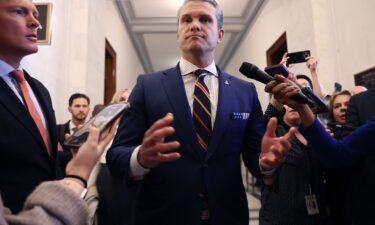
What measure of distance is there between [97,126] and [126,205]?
1.38m

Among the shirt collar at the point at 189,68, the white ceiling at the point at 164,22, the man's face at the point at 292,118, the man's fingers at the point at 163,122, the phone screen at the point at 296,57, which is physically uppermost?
the white ceiling at the point at 164,22

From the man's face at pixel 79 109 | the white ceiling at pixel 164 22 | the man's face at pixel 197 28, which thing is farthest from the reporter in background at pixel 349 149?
the white ceiling at pixel 164 22

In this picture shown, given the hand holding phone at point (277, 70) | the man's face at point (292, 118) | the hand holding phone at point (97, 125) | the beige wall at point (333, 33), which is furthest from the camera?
the beige wall at point (333, 33)

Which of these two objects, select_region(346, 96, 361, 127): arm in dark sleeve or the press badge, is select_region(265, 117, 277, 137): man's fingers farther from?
select_region(346, 96, 361, 127): arm in dark sleeve

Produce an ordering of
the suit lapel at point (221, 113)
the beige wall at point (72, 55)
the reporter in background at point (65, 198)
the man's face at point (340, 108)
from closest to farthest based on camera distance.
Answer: the reporter in background at point (65, 198), the suit lapel at point (221, 113), the man's face at point (340, 108), the beige wall at point (72, 55)

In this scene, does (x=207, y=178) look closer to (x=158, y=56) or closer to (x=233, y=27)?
(x=233, y=27)

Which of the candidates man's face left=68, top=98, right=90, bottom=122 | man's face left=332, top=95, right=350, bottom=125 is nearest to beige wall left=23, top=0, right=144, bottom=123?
man's face left=68, top=98, right=90, bottom=122

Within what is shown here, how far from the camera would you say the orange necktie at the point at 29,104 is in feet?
3.33

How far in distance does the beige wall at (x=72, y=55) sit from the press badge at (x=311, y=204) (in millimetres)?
2508

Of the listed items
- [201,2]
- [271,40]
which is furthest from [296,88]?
[271,40]

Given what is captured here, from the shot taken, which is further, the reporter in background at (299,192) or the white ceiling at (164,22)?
the white ceiling at (164,22)

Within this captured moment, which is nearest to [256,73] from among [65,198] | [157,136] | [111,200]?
[157,136]

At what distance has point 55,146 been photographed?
1080 mm

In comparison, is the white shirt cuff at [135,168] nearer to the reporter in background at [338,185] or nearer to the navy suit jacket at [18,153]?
the navy suit jacket at [18,153]
